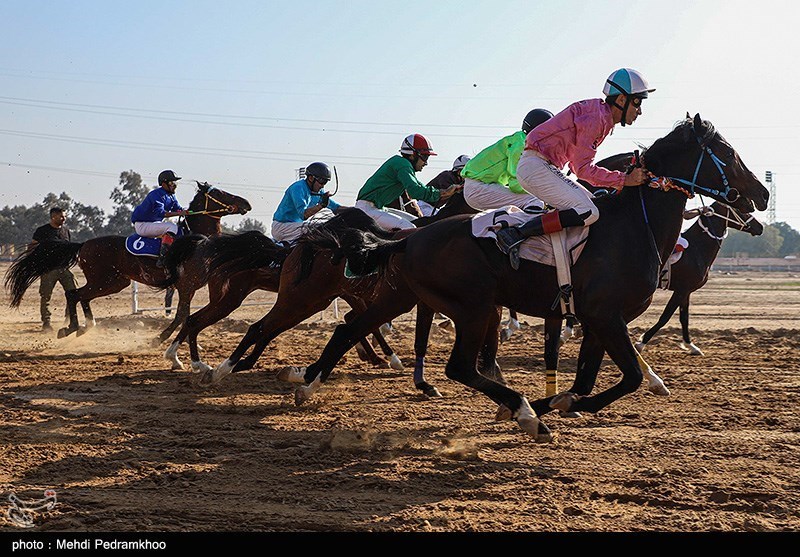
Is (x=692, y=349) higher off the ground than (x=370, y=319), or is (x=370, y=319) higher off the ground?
(x=370, y=319)

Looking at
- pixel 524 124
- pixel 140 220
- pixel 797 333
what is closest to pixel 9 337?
pixel 140 220

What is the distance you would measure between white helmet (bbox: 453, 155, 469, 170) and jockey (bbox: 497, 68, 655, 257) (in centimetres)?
515

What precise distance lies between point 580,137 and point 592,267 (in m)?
1.08

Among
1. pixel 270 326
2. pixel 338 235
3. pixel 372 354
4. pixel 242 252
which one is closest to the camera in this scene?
pixel 338 235

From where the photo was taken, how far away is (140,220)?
13.3m

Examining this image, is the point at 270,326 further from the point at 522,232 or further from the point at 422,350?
the point at 522,232

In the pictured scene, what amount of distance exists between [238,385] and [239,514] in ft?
16.8

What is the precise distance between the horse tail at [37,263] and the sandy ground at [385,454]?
284 cm

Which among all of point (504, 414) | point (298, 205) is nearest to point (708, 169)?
point (504, 414)

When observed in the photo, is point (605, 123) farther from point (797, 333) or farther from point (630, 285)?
point (797, 333)

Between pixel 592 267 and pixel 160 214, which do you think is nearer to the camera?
pixel 592 267

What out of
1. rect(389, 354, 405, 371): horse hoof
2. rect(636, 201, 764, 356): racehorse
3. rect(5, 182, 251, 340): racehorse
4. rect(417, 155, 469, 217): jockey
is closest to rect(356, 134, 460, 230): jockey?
rect(417, 155, 469, 217): jockey

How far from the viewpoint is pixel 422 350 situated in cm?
925

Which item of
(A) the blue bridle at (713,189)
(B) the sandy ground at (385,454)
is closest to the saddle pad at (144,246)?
(B) the sandy ground at (385,454)
